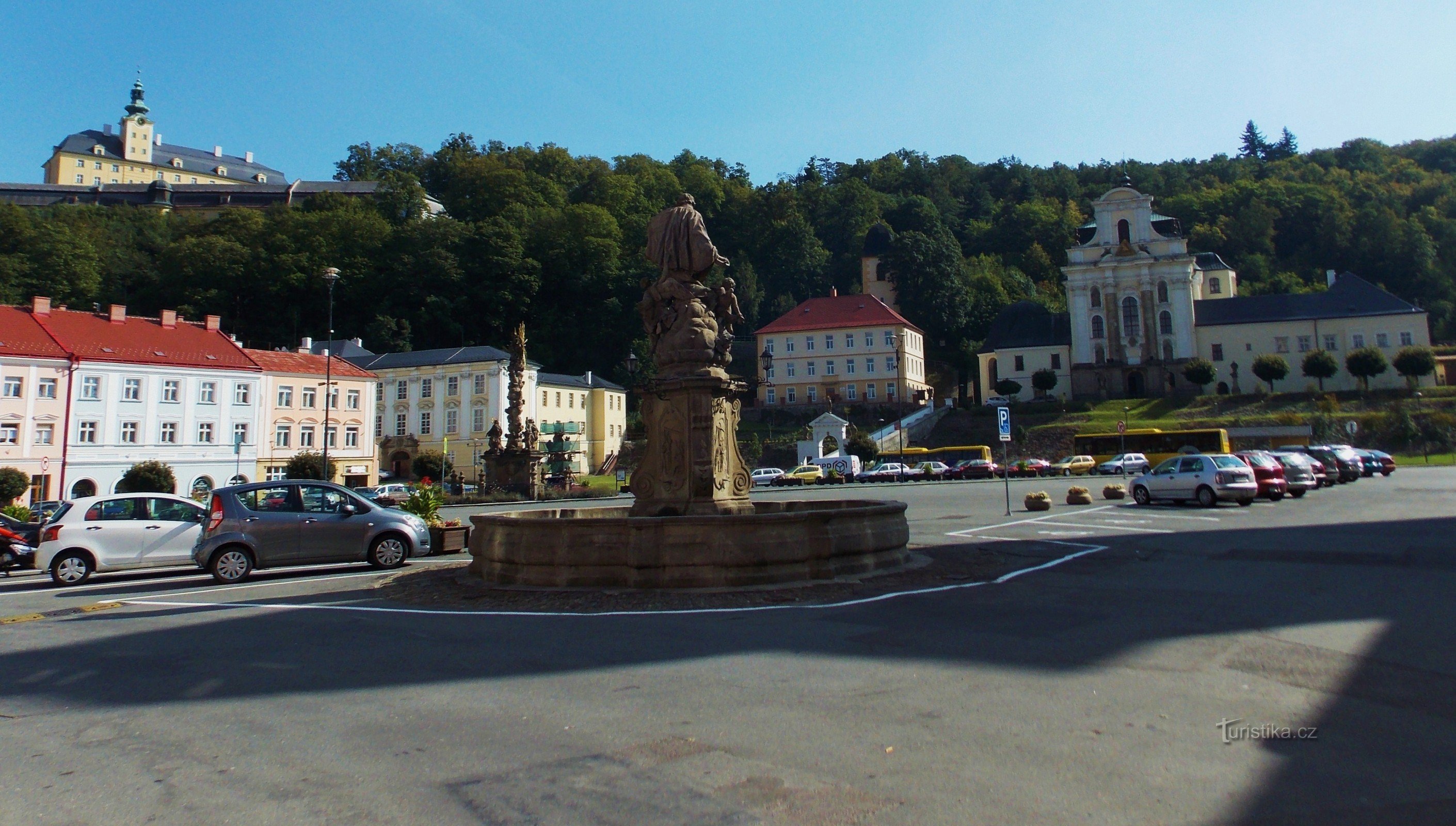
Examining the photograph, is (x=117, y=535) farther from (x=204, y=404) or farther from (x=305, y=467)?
(x=204, y=404)

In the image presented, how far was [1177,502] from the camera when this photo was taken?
26.4 metres

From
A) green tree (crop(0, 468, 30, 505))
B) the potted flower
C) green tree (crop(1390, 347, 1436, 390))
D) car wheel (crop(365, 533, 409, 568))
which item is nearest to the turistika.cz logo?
car wheel (crop(365, 533, 409, 568))

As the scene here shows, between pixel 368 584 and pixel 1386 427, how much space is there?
7016 centimetres

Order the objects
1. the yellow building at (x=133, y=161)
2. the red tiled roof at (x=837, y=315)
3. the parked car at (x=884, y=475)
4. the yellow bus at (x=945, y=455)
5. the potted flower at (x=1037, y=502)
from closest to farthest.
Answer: the potted flower at (x=1037, y=502), the parked car at (x=884, y=475), the yellow bus at (x=945, y=455), the red tiled roof at (x=837, y=315), the yellow building at (x=133, y=161)

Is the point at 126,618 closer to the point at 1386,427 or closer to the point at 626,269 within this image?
the point at 1386,427

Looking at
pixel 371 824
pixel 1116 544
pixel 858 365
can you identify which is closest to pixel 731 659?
pixel 371 824

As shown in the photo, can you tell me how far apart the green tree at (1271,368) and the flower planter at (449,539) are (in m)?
74.9

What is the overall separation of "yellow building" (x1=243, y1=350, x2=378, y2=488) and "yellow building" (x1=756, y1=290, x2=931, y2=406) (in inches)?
1633

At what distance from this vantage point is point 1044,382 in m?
84.2

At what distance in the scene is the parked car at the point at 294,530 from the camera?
14.2 meters

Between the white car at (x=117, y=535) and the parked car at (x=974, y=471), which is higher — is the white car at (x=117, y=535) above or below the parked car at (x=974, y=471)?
below

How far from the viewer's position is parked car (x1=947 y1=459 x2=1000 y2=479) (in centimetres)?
5638

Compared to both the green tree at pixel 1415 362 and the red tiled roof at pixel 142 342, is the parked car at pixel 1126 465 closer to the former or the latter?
the green tree at pixel 1415 362

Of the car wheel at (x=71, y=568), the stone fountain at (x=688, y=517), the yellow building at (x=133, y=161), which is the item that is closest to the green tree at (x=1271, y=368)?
the stone fountain at (x=688, y=517)
